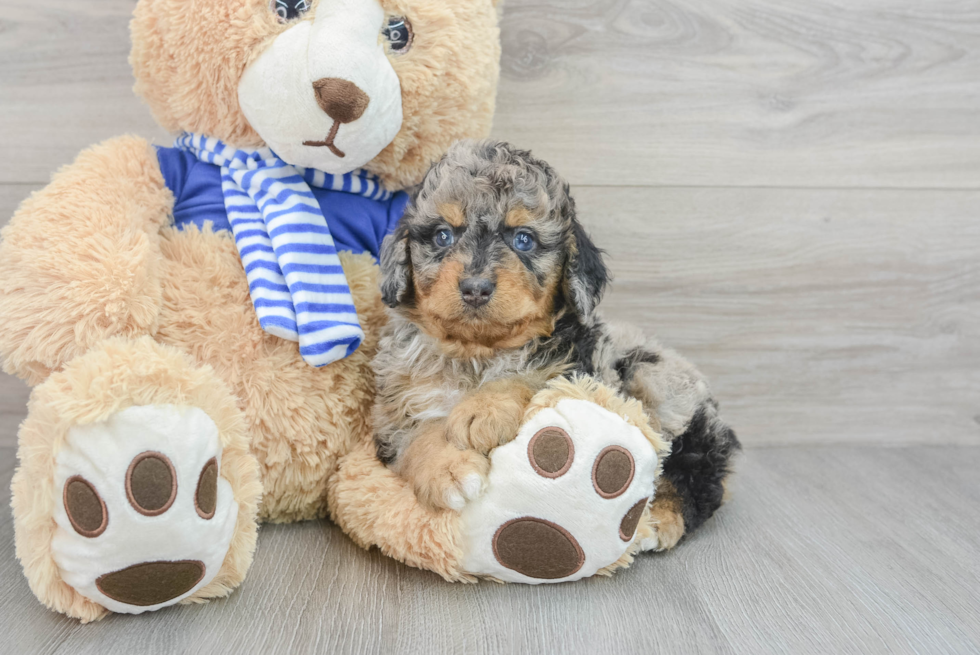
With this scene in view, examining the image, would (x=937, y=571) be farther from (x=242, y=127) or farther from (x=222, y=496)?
(x=242, y=127)

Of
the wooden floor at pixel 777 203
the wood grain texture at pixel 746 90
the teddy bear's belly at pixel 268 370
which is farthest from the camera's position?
the wood grain texture at pixel 746 90

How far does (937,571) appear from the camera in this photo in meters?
1.48

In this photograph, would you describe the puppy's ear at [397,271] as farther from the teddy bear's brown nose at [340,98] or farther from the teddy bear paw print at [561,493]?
the teddy bear paw print at [561,493]

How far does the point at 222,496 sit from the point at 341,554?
1.16ft

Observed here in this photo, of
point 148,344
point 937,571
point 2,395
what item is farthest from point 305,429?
point 937,571

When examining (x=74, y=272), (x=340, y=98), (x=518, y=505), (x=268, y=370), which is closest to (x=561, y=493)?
(x=518, y=505)

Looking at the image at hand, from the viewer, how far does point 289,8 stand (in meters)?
1.37

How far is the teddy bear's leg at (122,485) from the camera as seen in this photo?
106 cm

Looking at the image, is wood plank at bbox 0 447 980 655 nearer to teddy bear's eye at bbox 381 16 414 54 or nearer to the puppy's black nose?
the puppy's black nose

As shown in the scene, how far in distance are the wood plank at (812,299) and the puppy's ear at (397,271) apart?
0.81m

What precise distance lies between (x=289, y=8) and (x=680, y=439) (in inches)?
46.7

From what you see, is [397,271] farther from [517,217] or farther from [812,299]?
[812,299]

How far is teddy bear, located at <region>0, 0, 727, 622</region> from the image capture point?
1.10m

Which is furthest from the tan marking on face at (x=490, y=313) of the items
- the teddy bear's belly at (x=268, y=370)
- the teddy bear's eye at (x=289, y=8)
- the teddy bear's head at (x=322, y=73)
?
the teddy bear's eye at (x=289, y=8)
